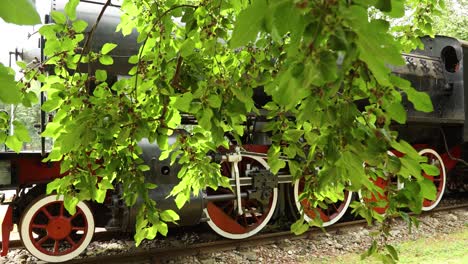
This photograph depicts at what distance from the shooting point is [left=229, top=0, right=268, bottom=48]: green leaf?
2.21ft

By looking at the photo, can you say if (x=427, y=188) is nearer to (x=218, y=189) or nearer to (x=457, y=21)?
(x=218, y=189)

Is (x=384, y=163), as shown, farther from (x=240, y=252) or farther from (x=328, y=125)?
(x=240, y=252)

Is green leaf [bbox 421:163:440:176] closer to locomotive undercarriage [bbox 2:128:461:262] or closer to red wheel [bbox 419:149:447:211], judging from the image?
locomotive undercarriage [bbox 2:128:461:262]

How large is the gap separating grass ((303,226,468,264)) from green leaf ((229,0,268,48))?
4.26 m

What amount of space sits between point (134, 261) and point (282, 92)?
4.16 metres

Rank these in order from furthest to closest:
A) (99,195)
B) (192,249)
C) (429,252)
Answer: (429,252) → (192,249) → (99,195)

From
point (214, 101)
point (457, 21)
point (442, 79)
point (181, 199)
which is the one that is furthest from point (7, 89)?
point (457, 21)

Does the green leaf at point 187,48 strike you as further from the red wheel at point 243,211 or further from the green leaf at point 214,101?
the red wheel at point 243,211

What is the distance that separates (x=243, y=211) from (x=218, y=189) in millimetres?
462

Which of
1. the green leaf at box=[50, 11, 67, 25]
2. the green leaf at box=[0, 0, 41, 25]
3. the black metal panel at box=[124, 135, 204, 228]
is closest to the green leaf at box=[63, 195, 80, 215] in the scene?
the green leaf at box=[50, 11, 67, 25]

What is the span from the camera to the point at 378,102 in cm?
104

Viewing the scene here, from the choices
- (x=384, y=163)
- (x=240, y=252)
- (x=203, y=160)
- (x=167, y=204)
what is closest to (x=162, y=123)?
(x=203, y=160)

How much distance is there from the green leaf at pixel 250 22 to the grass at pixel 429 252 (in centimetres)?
426

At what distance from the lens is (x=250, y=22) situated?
2.24ft
